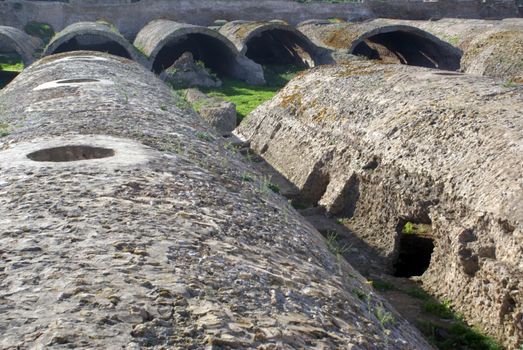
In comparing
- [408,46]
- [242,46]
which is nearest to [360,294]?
[242,46]

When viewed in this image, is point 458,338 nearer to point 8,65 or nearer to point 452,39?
point 452,39

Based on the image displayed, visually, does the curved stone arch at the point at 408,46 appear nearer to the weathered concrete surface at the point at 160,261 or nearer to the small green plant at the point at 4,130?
the small green plant at the point at 4,130

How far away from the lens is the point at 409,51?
998 inches

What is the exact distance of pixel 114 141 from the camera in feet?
24.7

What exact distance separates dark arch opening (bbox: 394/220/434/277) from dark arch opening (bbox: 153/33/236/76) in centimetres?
1525

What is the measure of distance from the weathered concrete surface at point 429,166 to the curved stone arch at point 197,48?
9.56m

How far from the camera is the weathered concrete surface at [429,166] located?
23.3 feet

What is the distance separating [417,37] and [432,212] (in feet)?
56.1

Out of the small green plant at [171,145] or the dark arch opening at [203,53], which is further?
the dark arch opening at [203,53]

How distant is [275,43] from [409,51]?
5684mm

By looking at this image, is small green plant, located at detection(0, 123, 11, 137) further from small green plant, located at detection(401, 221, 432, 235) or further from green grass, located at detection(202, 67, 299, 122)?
green grass, located at detection(202, 67, 299, 122)

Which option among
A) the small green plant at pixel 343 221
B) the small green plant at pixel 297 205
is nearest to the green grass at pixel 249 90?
the small green plant at pixel 297 205

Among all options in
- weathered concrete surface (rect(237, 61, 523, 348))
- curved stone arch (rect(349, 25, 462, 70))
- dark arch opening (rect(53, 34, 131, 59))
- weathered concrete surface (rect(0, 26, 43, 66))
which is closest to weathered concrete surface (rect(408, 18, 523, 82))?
curved stone arch (rect(349, 25, 462, 70))

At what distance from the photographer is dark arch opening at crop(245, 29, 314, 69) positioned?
25597 mm
